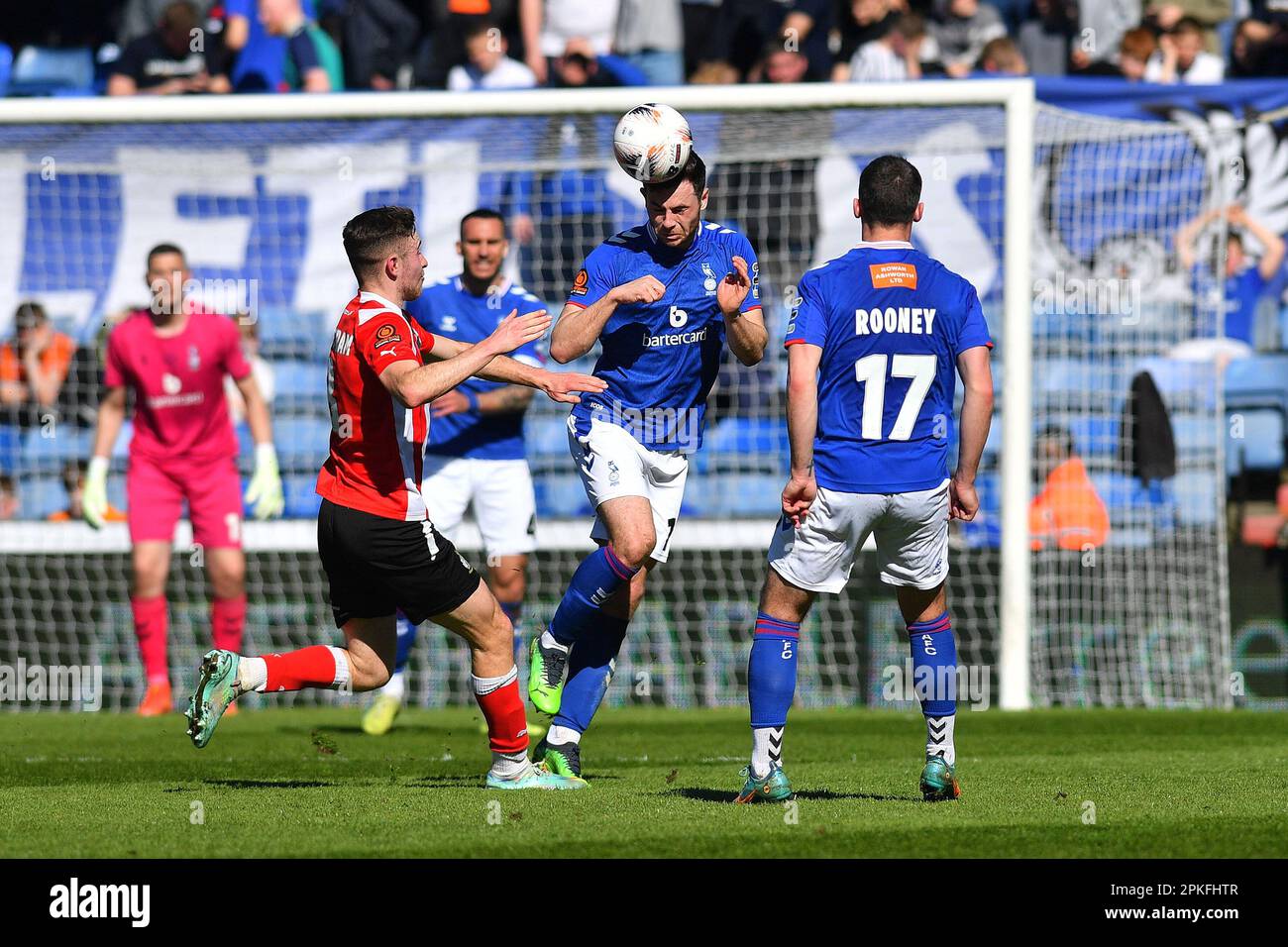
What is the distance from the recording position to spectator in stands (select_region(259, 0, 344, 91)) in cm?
1500

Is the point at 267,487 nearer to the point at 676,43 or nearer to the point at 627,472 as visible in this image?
the point at 627,472

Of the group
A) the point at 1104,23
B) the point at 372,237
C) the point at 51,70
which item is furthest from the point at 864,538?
the point at 51,70

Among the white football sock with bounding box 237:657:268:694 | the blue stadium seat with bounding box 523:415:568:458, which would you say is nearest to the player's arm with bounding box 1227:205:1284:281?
the blue stadium seat with bounding box 523:415:568:458

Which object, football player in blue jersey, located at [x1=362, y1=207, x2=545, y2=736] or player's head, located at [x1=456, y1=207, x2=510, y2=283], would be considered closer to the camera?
player's head, located at [x1=456, y1=207, x2=510, y2=283]

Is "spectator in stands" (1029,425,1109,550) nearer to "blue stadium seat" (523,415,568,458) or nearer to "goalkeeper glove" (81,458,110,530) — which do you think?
"blue stadium seat" (523,415,568,458)

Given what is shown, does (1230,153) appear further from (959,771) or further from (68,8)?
(68,8)

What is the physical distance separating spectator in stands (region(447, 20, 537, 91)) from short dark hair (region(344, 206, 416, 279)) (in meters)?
8.26

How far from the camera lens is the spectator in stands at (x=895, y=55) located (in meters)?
14.2

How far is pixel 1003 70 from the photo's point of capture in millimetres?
13961

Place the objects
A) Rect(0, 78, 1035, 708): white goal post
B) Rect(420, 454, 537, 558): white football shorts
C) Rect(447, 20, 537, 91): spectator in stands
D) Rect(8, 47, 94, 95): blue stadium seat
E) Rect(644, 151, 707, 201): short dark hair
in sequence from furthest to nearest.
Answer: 1. Rect(8, 47, 94, 95): blue stadium seat
2. Rect(447, 20, 537, 91): spectator in stands
3. Rect(0, 78, 1035, 708): white goal post
4. Rect(420, 454, 537, 558): white football shorts
5. Rect(644, 151, 707, 201): short dark hair

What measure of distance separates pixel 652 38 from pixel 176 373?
6037 millimetres

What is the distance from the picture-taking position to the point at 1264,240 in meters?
13.2

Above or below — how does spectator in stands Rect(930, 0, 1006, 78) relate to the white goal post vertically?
above
